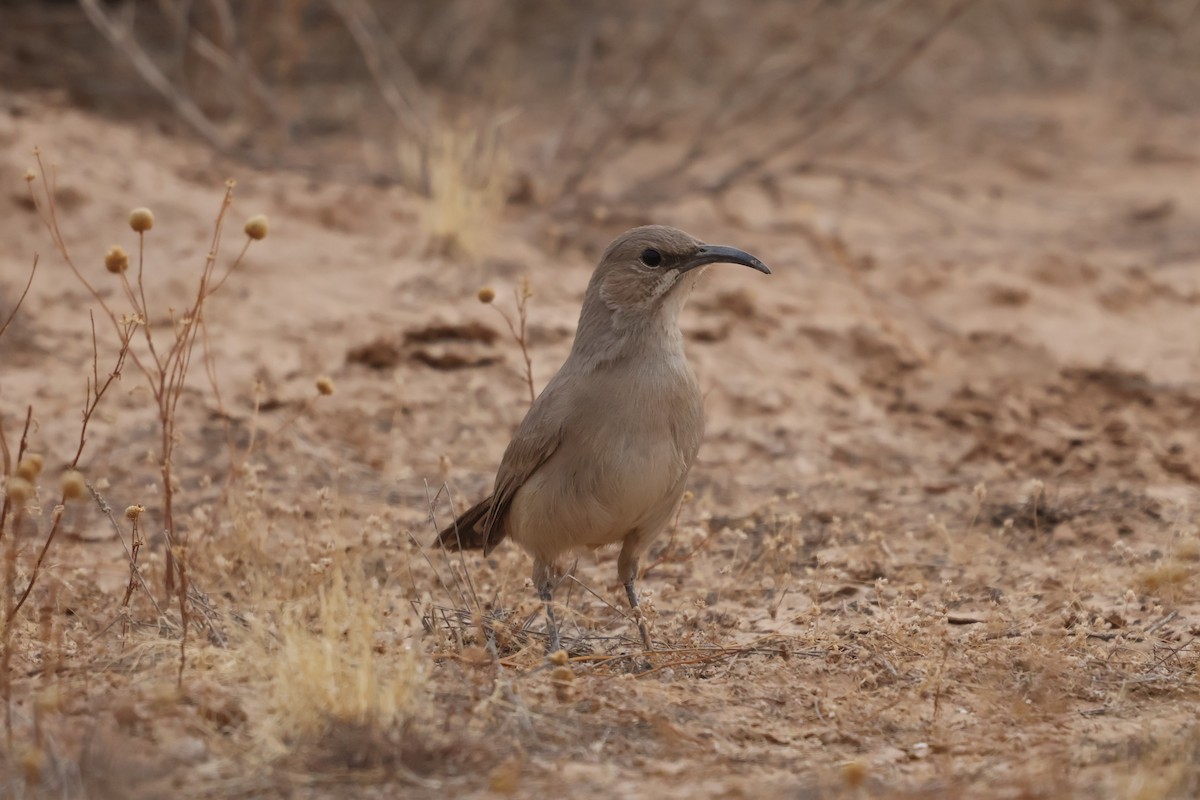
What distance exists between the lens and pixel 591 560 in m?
6.27

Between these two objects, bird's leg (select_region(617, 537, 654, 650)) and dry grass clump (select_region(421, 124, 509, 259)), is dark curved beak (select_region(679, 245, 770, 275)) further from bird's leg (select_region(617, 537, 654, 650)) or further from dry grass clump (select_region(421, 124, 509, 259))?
dry grass clump (select_region(421, 124, 509, 259))

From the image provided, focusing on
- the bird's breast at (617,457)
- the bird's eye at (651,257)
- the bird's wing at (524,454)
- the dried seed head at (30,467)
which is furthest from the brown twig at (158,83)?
the dried seed head at (30,467)

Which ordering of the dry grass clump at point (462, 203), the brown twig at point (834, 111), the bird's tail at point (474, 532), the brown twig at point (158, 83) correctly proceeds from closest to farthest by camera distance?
the bird's tail at point (474, 532), the dry grass clump at point (462, 203), the brown twig at point (158, 83), the brown twig at point (834, 111)

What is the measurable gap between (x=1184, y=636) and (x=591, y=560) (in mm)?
2540

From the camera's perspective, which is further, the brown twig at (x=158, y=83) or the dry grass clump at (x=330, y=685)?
the brown twig at (x=158, y=83)

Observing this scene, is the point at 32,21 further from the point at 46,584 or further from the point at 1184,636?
the point at 1184,636

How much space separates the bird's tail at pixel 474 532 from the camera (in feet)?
17.4

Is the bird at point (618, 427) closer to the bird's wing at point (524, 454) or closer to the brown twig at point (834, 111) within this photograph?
the bird's wing at point (524, 454)

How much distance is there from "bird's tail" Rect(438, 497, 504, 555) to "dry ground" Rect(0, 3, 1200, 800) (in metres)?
0.16

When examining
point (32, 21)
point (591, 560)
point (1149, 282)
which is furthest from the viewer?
point (32, 21)

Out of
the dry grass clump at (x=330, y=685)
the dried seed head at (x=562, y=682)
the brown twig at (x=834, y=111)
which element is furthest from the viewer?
the brown twig at (x=834, y=111)

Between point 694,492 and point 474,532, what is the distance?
1541mm

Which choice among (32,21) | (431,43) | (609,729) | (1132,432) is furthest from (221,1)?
(609,729)

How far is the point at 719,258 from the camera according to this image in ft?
16.2
